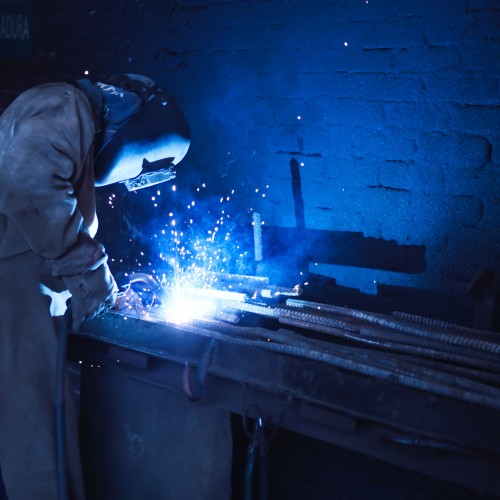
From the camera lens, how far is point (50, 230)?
7.47 ft

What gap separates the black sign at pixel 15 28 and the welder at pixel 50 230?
2.52 m

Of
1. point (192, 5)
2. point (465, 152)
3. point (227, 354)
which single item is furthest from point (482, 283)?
point (192, 5)

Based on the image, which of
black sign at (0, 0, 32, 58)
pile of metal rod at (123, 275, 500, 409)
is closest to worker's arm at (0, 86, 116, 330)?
pile of metal rod at (123, 275, 500, 409)

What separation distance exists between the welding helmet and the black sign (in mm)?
2520

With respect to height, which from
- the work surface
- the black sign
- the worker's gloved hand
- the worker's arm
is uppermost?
the black sign

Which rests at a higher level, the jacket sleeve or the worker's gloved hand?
the jacket sleeve

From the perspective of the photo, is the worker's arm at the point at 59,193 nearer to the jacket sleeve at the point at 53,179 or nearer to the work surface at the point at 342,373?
the jacket sleeve at the point at 53,179

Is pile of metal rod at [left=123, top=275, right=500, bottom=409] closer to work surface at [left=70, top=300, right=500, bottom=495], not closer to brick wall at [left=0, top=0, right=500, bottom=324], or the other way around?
work surface at [left=70, top=300, right=500, bottom=495]

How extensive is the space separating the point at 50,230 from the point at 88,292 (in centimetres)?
33

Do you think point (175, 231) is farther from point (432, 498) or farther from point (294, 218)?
point (432, 498)

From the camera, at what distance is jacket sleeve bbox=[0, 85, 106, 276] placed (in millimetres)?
2203

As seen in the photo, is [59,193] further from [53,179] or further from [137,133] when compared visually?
[137,133]

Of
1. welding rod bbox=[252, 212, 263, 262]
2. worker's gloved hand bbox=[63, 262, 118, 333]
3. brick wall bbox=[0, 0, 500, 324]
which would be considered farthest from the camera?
welding rod bbox=[252, 212, 263, 262]

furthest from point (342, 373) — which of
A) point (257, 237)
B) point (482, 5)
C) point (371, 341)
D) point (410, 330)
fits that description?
point (482, 5)
